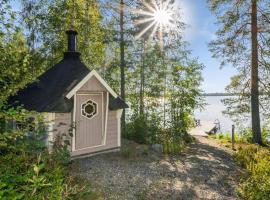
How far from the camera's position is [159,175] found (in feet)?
31.8

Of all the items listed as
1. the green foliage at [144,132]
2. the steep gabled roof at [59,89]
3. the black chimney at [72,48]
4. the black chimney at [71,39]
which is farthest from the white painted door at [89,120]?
the green foliage at [144,132]

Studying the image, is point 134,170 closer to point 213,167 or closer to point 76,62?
point 213,167

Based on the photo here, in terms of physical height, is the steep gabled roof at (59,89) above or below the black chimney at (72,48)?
below

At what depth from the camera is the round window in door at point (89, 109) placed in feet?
38.0

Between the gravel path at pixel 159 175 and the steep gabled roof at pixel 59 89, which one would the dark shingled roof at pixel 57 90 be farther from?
the gravel path at pixel 159 175

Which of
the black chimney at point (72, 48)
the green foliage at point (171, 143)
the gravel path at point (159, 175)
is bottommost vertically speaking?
the gravel path at point (159, 175)

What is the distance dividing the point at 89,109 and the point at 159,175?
420cm

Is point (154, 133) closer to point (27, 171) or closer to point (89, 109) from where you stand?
point (89, 109)

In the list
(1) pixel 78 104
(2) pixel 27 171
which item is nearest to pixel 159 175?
(1) pixel 78 104

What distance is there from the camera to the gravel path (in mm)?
8078

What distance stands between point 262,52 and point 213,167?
9160mm

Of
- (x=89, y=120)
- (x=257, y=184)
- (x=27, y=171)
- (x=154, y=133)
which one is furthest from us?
(x=154, y=133)

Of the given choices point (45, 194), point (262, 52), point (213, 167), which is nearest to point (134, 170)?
point (213, 167)

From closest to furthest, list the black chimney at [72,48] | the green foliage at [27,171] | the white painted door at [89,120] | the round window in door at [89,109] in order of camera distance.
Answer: the green foliage at [27,171], the white painted door at [89,120], the round window in door at [89,109], the black chimney at [72,48]
